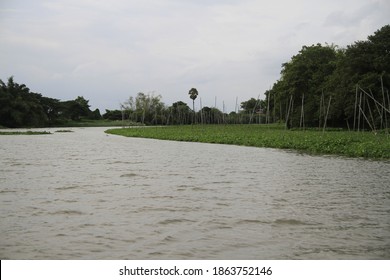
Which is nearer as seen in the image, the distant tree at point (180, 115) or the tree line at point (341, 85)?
the tree line at point (341, 85)

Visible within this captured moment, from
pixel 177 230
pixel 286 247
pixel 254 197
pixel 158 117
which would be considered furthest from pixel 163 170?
pixel 158 117

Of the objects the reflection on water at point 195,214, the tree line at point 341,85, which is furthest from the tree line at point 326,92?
the reflection on water at point 195,214

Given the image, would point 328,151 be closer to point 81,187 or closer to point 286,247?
point 81,187

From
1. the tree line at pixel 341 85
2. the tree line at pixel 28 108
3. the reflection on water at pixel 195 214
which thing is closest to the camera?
the reflection on water at pixel 195 214

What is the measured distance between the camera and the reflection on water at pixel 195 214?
4.70 meters

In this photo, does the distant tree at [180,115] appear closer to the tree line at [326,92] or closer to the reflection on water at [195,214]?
the tree line at [326,92]

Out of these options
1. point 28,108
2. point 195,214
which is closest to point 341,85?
point 195,214

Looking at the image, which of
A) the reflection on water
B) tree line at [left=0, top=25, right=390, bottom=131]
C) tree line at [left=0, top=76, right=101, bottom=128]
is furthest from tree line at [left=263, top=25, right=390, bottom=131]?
tree line at [left=0, top=76, right=101, bottom=128]

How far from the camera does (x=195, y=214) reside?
6398 mm

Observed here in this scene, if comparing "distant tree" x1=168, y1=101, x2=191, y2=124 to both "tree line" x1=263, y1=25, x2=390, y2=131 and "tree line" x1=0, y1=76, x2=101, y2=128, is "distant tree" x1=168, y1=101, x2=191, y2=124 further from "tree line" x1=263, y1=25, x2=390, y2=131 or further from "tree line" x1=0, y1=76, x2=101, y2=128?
"tree line" x1=263, y1=25, x2=390, y2=131

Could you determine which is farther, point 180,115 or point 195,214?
point 180,115

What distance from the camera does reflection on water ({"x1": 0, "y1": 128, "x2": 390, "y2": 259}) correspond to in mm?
4703

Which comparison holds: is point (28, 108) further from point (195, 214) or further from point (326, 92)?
point (195, 214)

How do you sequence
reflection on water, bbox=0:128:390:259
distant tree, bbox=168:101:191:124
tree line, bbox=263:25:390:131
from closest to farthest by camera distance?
1. reflection on water, bbox=0:128:390:259
2. tree line, bbox=263:25:390:131
3. distant tree, bbox=168:101:191:124
